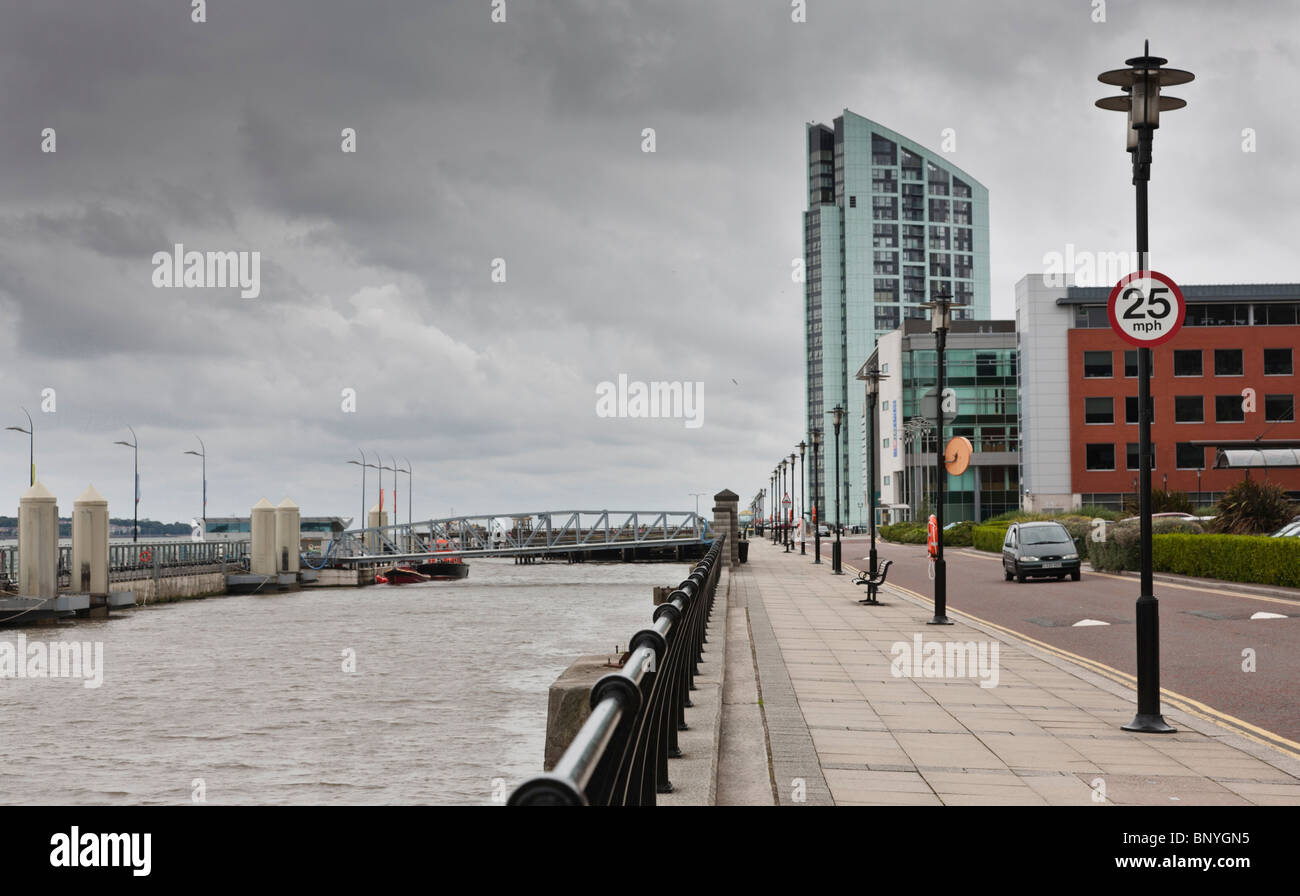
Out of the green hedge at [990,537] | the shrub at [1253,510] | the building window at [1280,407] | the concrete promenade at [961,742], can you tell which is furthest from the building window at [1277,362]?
the concrete promenade at [961,742]

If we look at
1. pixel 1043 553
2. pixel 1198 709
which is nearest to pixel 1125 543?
Result: pixel 1043 553

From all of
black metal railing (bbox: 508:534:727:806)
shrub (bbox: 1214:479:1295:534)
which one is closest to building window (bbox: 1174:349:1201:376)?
shrub (bbox: 1214:479:1295:534)

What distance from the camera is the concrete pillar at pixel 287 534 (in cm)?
6328

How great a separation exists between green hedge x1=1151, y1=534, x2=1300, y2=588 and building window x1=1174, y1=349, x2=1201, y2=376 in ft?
165

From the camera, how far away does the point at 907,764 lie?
26.8 ft

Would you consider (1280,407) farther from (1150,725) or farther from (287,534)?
(1150,725)

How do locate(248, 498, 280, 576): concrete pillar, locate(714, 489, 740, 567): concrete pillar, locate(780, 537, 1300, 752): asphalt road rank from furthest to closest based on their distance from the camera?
locate(248, 498, 280, 576): concrete pillar → locate(714, 489, 740, 567): concrete pillar → locate(780, 537, 1300, 752): asphalt road

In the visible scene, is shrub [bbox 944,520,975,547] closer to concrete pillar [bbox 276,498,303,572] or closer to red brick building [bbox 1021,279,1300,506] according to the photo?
red brick building [bbox 1021,279,1300,506]

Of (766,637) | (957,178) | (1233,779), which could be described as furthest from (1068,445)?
(957,178)

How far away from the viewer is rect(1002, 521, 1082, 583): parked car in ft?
104

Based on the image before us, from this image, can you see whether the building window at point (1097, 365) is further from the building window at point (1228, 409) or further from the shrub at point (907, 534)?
the shrub at point (907, 534)

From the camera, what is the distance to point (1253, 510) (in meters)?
33.7
